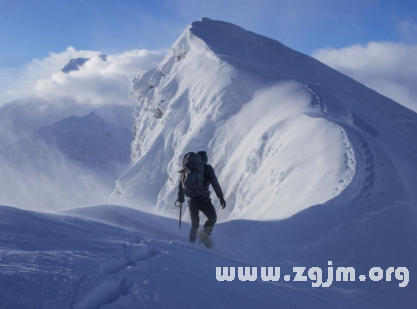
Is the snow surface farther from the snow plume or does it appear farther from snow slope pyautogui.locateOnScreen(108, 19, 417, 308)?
the snow plume

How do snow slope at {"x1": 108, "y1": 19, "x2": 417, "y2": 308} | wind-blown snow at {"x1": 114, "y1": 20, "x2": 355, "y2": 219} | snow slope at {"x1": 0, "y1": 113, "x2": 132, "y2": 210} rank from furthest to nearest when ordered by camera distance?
1. snow slope at {"x1": 0, "y1": 113, "x2": 132, "y2": 210}
2. wind-blown snow at {"x1": 114, "y1": 20, "x2": 355, "y2": 219}
3. snow slope at {"x1": 108, "y1": 19, "x2": 417, "y2": 308}

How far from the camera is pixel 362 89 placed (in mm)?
19312

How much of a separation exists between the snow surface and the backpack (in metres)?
0.83

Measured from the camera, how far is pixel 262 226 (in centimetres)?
628

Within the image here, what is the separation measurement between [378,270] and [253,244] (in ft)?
6.13

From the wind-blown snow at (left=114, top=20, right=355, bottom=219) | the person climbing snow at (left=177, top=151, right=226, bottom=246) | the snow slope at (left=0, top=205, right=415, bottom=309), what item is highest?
the wind-blown snow at (left=114, top=20, right=355, bottom=219)

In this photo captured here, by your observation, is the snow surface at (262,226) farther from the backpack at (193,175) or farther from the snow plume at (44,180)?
the snow plume at (44,180)

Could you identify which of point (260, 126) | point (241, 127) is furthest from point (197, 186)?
point (241, 127)

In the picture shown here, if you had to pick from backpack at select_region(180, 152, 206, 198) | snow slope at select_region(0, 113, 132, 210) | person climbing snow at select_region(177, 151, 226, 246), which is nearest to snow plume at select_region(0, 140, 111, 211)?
snow slope at select_region(0, 113, 132, 210)

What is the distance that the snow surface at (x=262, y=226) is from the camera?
9.44 feet

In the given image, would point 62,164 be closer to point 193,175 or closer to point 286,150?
point 286,150

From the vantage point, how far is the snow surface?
288 centimetres

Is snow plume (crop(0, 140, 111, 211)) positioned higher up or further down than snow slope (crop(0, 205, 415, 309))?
higher up

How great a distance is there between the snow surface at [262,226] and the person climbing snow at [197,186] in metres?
0.39
